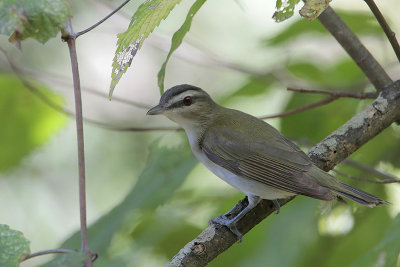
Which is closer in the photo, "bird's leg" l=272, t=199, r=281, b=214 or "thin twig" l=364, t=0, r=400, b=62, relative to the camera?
"thin twig" l=364, t=0, r=400, b=62

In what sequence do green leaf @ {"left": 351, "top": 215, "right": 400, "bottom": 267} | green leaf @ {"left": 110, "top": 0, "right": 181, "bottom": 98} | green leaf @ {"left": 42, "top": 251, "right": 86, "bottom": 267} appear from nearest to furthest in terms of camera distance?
green leaf @ {"left": 42, "top": 251, "right": 86, "bottom": 267}, green leaf @ {"left": 110, "top": 0, "right": 181, "bottom": 98}, green leaf @ {"left": 351, "top": 215, "right": 400, "bottom": 267}

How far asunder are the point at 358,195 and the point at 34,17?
1.81m

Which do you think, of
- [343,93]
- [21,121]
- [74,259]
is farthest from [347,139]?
[21,121]

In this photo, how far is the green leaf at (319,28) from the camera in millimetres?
3389

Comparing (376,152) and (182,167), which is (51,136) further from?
(376,152)

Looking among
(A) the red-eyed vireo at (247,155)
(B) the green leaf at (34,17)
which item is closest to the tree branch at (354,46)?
(A) the red-eyed vireo at (247,155)

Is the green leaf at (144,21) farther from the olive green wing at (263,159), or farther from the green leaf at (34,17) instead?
the olive green wing at (263,159)

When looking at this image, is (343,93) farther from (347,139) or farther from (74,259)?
(74,259)

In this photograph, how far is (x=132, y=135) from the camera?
7062 millimetres

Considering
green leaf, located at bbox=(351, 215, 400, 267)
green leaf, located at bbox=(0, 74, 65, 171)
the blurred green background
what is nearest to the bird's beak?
the blurred green background

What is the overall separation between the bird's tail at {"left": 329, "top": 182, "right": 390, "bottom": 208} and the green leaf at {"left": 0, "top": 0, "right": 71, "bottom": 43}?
1.71m

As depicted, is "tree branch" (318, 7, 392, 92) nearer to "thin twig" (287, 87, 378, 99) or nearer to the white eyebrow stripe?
"thin twig" (287, 87, 378, 99)

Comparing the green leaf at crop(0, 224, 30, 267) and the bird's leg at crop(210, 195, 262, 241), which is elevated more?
the bird's leg at crop(210, 195, 262, 241)

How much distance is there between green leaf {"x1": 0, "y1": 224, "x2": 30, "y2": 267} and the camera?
151 cm
